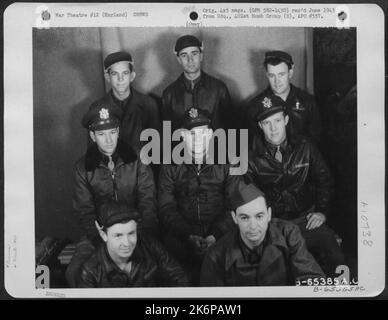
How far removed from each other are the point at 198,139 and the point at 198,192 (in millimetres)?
71

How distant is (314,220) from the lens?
69 centimetres

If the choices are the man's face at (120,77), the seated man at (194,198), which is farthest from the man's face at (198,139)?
the man's face at (120,77)

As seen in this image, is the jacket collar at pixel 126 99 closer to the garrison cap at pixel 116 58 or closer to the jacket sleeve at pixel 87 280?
the garrison cap at pixel 116 58

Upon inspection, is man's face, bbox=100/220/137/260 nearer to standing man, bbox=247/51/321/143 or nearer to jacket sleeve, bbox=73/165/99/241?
jacket sleeve, bbox=73/165/99/241

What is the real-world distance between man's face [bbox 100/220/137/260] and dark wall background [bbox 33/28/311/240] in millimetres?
45

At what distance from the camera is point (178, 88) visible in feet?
2.28

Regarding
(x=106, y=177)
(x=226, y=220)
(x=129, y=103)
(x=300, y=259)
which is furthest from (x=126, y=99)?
(x=300, y=259)

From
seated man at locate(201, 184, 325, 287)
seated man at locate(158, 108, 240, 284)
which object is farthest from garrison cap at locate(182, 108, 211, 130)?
seated man at locate(201, 184, 325, 287)

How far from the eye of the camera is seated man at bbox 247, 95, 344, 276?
0.69 meters

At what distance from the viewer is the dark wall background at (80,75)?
2.28 ft

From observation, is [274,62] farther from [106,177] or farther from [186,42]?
[106,177]

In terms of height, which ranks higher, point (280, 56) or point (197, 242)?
point (280, 56)
